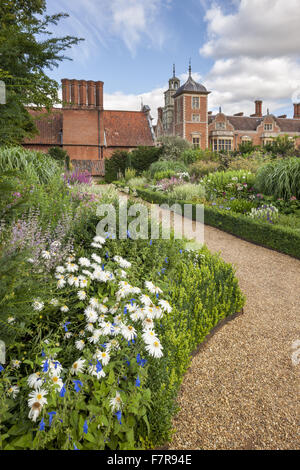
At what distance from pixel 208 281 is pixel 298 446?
1.47 meters

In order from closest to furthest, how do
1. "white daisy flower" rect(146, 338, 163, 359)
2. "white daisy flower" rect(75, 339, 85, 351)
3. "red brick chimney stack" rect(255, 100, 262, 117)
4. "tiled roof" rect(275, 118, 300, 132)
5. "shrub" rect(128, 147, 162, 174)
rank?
"white daisy flower" rect(146, 338, 163, 359)
"white daisy flower" rect(75, 339, 85, 351)
"shrub" rect(128, 147, 162, 174)
"tiled roof" rect(275, 118, 300, 132)
"red brick chimney stack" rect(255, 100, 262, 117)

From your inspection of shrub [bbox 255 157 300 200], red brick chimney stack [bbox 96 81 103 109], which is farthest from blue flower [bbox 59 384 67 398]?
red brick chimney stack [bbox 96 81 103 109]

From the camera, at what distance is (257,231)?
6.17 metres

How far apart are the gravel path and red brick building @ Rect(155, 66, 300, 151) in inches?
1150

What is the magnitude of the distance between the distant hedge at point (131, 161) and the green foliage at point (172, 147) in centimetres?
48

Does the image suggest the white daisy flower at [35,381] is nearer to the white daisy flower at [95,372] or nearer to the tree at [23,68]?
the white daisy flower at [95,372]

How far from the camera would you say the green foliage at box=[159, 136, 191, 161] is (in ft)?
61.4

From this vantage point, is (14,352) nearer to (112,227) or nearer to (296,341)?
(112,227)

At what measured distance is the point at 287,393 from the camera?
2412 millimetres

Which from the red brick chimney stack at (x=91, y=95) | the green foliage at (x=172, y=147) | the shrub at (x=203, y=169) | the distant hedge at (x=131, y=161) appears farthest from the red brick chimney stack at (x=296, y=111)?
the shrub at (x=203, y=169)

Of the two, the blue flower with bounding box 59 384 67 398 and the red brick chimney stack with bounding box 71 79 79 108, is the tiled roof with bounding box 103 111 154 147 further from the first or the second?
the blue flower with bounding box 59 384 67 398

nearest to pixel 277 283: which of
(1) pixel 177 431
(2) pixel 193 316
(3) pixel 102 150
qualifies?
(2) pixel 193 316

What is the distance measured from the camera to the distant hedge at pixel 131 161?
18422 millimetres

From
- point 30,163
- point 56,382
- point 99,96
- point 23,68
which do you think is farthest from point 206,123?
point 56,382
